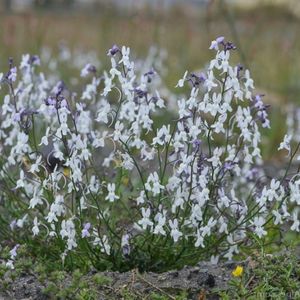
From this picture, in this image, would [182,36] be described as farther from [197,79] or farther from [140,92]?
[197,79]

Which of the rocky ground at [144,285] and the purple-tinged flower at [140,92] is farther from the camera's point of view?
the purple-tinged flower at [140,92]

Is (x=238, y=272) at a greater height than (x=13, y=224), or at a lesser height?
lesser

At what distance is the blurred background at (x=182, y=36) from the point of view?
7832 mm

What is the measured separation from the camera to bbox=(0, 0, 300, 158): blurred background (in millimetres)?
7832

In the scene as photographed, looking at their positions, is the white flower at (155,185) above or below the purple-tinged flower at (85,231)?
above

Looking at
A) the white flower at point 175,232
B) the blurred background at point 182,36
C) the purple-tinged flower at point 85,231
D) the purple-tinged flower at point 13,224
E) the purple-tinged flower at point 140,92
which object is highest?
the blurred background at point 182,36

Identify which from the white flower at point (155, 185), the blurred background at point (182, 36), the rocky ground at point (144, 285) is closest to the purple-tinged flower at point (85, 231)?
the rocky ground at point (144, 285)

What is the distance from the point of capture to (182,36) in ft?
39.1

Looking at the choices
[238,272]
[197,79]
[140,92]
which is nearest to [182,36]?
[140,92]

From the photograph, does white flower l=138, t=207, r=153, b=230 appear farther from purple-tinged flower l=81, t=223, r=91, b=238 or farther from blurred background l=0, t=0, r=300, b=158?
blurred background l=0, t=0, r=300, b=158

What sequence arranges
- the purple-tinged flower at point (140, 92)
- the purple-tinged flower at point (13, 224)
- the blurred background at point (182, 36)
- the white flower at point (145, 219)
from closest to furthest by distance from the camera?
1. the white flower at point (145, 219)
2. the purple-tinged flower at point (140, 92)
3. the purple-tinged flower at point (13, 224)
4. the blurred background at point (182, 36)

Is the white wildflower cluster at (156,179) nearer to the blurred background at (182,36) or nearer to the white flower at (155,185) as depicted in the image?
the white flower at (155,185)

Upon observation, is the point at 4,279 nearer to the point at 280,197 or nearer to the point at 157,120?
the point at 280,197

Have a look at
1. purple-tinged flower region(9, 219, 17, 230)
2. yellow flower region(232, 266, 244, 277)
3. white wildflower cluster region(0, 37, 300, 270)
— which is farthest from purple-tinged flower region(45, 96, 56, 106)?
yellow flower region(232, 266, 244, 277)
